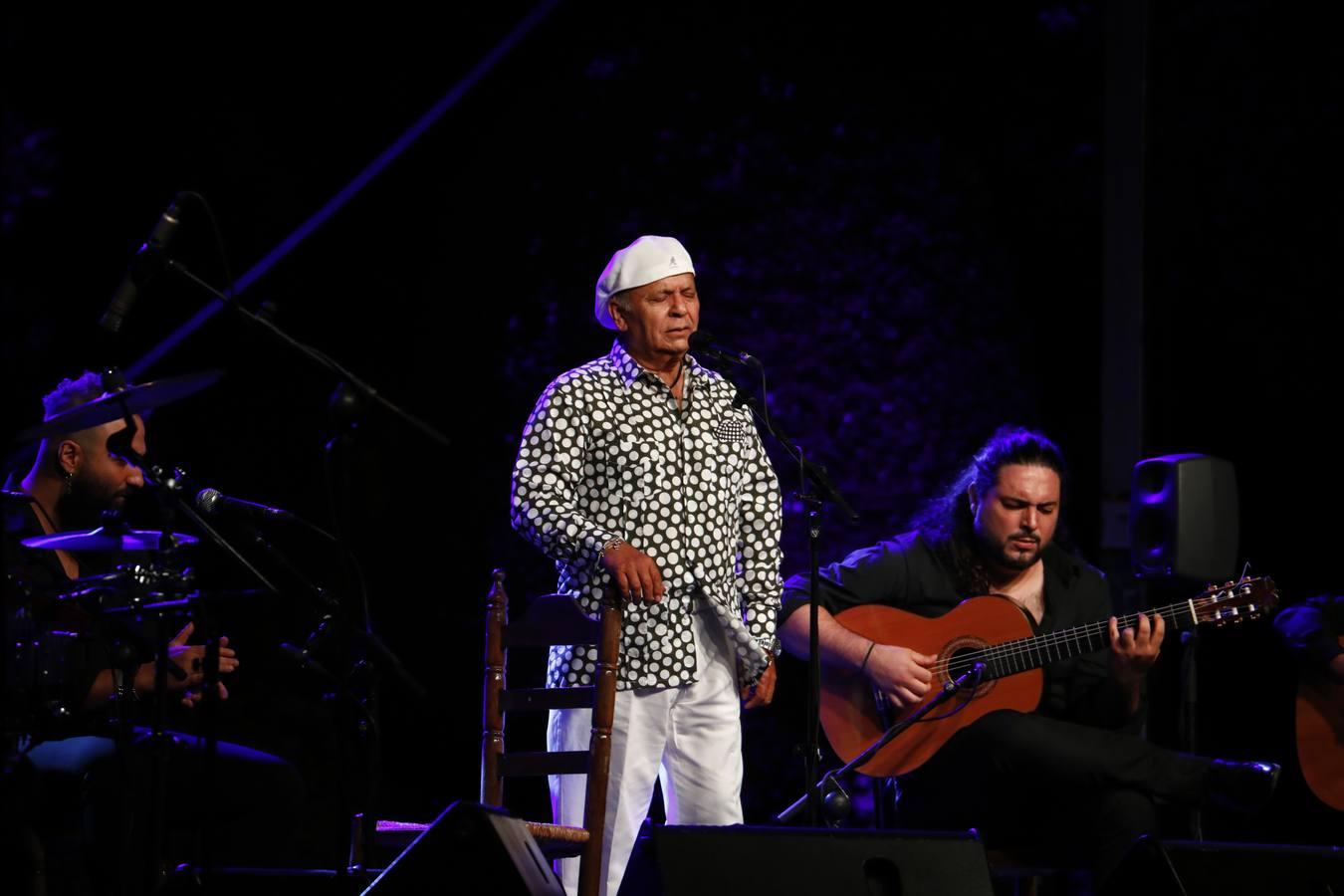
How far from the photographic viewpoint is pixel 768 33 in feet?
17.6

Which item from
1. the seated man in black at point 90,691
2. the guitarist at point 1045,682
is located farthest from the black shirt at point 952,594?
the seated man in black at point 90,691

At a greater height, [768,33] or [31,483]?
[768,33]

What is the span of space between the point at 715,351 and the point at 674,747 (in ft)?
3.38

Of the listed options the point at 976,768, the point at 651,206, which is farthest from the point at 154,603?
the point at 651,206

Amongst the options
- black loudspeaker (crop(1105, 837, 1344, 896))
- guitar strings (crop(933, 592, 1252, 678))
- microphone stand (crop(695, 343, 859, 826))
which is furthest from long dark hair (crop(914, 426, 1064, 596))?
black loudspeaker (crop(1105, 837, 1344, 896))

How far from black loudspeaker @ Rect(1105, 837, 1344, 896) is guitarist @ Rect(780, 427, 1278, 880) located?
924 mm

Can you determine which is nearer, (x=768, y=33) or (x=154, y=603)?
(x=154, y=603)

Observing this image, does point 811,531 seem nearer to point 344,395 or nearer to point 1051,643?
point 1051,643

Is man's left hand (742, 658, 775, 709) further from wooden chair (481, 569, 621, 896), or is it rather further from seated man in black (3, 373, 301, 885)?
seated man in black (3, 373, 301, 885)

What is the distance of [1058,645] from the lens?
4.11 m

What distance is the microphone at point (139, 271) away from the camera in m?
3.19

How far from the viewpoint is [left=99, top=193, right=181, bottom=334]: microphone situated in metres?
3.19

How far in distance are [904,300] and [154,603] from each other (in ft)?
9.79

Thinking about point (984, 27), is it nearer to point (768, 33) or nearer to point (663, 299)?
point (768, 33)
